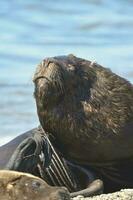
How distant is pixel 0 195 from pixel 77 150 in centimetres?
251

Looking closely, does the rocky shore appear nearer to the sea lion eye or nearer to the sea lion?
the sea lion

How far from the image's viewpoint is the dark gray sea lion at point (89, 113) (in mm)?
7941

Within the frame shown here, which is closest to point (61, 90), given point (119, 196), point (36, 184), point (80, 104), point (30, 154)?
point (80, 104)

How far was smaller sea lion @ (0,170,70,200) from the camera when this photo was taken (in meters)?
5.71

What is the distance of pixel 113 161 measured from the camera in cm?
834

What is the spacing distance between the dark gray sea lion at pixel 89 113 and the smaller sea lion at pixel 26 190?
213 centimetres

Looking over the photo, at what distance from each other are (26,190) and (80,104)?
2.38 m

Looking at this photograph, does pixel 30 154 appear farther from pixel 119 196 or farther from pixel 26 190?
pixel 26 190

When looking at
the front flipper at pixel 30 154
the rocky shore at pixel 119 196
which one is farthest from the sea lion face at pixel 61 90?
the rocky shore at pixel 119 196

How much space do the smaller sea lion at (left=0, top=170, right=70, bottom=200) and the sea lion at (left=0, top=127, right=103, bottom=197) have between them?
80.2 inches

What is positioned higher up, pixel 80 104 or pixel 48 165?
pixel 80 104

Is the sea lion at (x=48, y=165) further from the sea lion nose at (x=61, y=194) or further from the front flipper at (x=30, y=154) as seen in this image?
the sea lion nose at (x=61, y=194)

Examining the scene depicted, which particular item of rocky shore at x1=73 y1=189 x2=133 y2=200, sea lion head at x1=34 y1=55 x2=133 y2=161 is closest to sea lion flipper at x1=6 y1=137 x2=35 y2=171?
sea lion head at x1=34 y1=55 x2=133 y2=161

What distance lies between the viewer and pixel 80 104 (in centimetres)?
805
